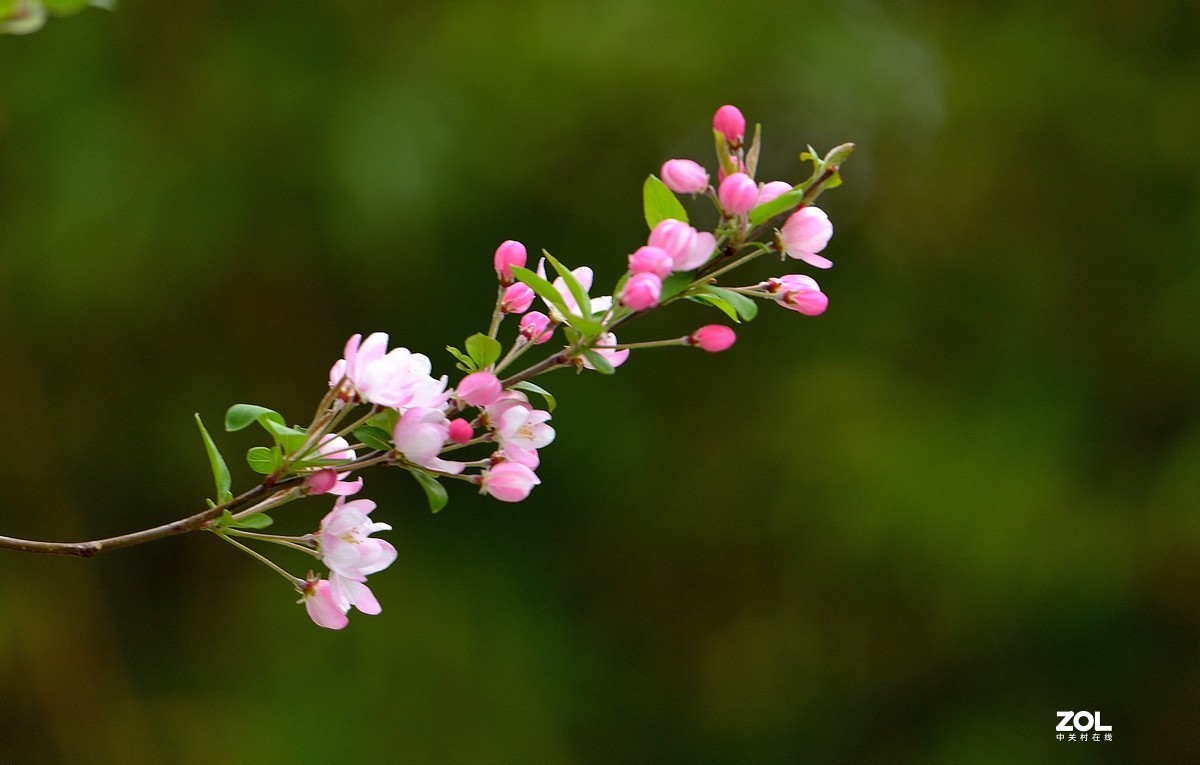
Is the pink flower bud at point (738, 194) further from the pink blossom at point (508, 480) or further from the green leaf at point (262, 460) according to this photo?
the green leaf at point (262, 460)

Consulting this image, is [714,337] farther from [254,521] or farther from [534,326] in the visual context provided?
[254,521]

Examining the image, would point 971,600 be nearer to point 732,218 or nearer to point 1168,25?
point 1168,25

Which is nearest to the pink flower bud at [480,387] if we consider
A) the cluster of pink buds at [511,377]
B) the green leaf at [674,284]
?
the cluster of pink buds at [511,377]

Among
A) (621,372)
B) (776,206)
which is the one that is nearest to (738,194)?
(776,206)

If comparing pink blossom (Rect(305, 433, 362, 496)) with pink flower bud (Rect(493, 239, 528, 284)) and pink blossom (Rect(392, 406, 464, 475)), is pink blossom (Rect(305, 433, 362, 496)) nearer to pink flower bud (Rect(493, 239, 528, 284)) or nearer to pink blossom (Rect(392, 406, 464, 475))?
pink blossom (Rect(392, 406, 464, 475))

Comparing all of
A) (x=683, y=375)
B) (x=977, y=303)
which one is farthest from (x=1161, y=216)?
(x=683, y=375)

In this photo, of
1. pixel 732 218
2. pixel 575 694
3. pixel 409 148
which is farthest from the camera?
pixel 575 694
